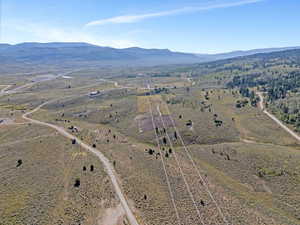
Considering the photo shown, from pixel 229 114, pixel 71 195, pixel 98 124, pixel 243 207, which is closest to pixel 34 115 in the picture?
pixel 98 124

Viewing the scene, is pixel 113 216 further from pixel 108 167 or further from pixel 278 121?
pixel 278 121

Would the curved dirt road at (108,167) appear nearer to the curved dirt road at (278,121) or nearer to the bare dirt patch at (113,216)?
the bare dirt patch at (113,216)

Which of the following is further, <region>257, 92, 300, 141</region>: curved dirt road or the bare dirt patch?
<region>257, 92, 300, 141</region>: curved dirt road

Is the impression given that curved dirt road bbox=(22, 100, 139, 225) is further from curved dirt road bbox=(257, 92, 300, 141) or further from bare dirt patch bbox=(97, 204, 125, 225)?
curved dirt road bbox=(257, 92, 300, 141)

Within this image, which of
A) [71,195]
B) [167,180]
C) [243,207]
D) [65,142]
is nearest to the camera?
[243,207]

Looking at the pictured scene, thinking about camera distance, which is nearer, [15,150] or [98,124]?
[15,150]

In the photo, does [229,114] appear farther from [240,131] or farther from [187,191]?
[187,191]

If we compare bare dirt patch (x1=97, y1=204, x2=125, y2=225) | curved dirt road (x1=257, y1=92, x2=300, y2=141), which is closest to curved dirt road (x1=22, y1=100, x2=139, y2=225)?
bare dirt patch (x1=97, y1=204, x2=125, y2=225)

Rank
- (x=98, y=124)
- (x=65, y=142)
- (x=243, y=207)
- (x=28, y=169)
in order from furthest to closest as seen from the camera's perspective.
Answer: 1. (x=98, y=124)
2. (x=65, y=142)
3. (x=28, y=169)
4. (x=243, y=207)

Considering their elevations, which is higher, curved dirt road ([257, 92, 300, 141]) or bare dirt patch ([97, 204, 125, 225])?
curved dirt road ([257, 92, 300, 141])

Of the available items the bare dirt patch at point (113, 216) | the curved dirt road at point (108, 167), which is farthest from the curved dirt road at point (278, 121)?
the bare dirt patch at point (113, 216)

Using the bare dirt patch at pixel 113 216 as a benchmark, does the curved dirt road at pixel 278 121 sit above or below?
above
